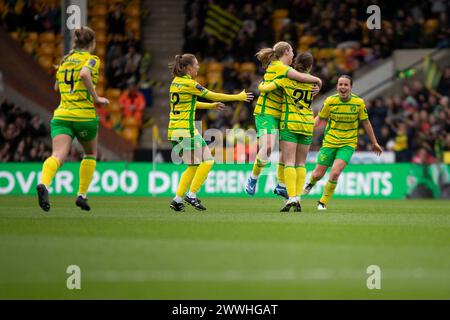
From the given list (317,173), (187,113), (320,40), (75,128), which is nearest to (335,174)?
(317,173)

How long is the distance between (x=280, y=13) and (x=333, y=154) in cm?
1548

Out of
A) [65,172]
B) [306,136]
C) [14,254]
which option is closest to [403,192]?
[65,172]

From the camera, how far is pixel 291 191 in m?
14.2

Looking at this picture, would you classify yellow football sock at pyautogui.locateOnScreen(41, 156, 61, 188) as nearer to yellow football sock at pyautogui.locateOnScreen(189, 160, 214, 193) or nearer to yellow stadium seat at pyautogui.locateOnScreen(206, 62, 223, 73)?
yellow football sock at pyautogui.locateOnScreen(189, 160, 214, 193)

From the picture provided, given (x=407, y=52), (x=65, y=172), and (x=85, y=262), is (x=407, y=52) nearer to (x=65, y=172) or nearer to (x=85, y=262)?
(x=65, y=172)

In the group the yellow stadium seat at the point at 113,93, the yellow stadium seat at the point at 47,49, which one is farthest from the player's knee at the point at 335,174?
the yellow stadium seat at the point at 47,49

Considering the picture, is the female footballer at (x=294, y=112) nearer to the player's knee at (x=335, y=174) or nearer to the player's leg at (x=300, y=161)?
the player's leg at (x=300, y=161)

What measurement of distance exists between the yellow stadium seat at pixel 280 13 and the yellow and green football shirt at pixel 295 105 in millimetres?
16460

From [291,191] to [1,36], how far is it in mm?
15502

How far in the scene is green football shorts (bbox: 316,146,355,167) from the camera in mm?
15516

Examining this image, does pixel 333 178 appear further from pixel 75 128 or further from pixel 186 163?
pixel 75 128

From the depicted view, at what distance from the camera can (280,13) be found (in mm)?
30688

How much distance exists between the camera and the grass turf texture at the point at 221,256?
730cm
